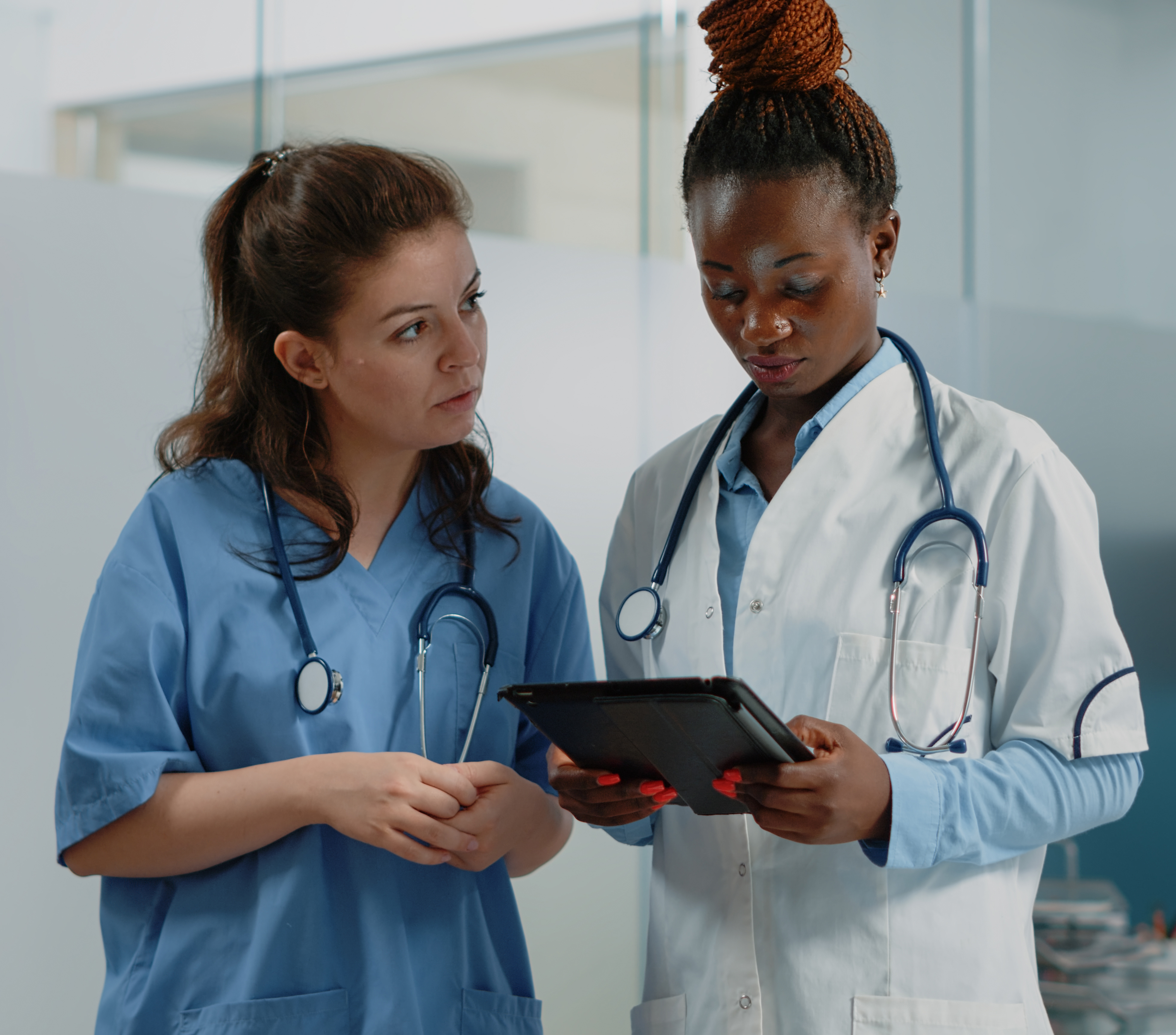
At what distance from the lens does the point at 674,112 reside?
2340 mm

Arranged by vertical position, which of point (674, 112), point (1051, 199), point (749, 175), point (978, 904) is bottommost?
point (978, 904)

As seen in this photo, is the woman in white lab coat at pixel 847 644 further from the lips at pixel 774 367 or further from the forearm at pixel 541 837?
the forearm at pixel 541 837

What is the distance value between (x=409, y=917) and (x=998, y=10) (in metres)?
1.89

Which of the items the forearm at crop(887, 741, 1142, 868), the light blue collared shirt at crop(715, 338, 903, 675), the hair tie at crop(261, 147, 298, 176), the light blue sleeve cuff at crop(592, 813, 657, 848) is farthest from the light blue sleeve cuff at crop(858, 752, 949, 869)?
the hair tie at crop(261, 147, 298, 176)

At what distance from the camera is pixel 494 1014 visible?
3.92 ft

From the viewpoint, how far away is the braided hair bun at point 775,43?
1037 millimetres

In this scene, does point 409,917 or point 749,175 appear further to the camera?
point 409,917

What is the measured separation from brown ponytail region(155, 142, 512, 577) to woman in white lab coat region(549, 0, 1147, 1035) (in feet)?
1.02

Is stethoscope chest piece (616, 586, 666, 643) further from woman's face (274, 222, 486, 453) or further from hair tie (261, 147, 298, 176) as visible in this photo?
hair tie (261, 147, 298, 176)

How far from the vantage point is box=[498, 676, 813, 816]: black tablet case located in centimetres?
80

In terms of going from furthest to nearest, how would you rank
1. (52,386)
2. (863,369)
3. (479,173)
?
1. (479,173)
2. (52,386)
3. (863,369)

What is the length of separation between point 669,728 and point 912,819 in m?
0.22

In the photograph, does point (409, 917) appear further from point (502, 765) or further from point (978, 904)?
point (978, 904)

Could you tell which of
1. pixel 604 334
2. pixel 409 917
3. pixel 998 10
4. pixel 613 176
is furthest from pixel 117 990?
pixel 998 10
